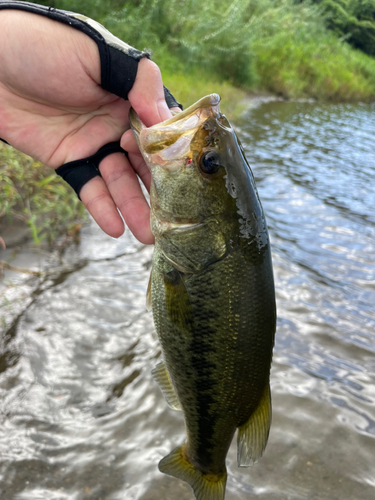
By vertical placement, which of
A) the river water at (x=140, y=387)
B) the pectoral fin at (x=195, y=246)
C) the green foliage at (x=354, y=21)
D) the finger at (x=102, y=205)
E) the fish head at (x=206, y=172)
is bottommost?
the river water at (x=140, y=387)

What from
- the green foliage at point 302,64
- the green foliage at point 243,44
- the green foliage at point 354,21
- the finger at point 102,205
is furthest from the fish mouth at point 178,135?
the green foliage at point 354,21

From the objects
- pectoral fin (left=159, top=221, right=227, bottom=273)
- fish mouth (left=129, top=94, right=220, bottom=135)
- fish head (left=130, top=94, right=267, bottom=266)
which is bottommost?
pectoral fin (left=159, top=221, right=227, bottom=273)

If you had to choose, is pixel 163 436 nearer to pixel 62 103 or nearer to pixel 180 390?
pixel 180 390

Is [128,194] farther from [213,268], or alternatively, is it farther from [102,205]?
[213,268]

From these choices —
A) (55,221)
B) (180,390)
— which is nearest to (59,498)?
(180,390)

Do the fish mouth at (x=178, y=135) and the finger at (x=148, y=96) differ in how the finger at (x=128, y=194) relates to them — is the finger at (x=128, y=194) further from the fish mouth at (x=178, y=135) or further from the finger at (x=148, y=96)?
the fish mouth at (x=178, y=135)

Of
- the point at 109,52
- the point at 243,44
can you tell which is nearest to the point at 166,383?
the point at 109,52

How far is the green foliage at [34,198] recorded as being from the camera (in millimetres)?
4799

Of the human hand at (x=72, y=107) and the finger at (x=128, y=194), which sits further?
the finger at (x=128, y=194)

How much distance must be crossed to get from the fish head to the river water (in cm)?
191

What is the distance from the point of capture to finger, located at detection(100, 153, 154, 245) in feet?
8.71

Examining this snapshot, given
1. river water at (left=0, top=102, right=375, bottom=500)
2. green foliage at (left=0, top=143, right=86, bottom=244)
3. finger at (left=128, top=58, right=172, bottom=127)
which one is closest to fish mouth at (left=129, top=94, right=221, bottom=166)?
finger at (left=128, top=58, right=172, bottom=127)

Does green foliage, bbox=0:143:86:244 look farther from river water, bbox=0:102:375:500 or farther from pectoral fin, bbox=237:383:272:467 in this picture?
pectoral fin, bbox=237:383:272:467

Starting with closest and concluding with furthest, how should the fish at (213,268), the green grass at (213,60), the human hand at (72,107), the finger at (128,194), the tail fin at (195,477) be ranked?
1. the fish at (213,268)
2. the tail fin at (195,477)
3. the human hand at (72,107)
4. the finger at (128,194)
5. the green grass at (213,60)
